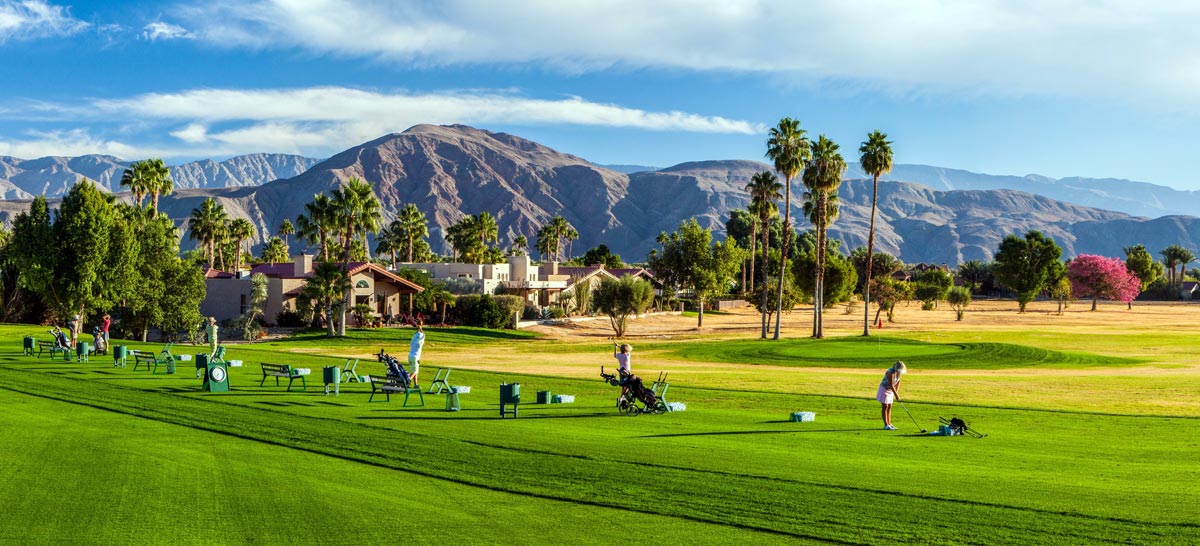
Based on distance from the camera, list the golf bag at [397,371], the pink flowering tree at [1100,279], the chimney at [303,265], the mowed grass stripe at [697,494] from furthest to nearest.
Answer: the pink flowering tree at [1100,279], the chimney at [303,265], the golf bag at [397,371], the mowed grass stripe at [697,494]

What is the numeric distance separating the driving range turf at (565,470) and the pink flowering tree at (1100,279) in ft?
385

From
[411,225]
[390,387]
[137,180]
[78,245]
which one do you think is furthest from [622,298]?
[411,225]

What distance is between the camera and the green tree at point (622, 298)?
7450cm

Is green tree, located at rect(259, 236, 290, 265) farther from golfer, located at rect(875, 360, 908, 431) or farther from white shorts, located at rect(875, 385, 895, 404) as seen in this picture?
white shorts, located at rect(875, 385, 895, 404)

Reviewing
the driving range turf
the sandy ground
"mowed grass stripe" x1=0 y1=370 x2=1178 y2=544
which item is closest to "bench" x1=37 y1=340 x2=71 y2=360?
the driving range turf

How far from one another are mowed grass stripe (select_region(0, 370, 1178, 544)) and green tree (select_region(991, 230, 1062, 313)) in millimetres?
115923

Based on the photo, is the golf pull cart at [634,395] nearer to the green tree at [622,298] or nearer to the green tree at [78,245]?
the green tree at [78,245]

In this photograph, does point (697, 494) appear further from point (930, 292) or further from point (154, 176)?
point (930, 292)

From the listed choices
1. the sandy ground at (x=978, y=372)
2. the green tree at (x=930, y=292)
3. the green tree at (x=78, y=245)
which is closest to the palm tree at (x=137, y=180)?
the green tree at (x=78, y=245)

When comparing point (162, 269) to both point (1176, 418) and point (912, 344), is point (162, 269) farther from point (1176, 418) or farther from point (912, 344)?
point (1176, 418)

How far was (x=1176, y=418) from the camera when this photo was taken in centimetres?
2331

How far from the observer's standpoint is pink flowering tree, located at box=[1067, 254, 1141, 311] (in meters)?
131

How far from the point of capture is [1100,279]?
429ft

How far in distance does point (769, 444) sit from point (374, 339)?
4779 cm
